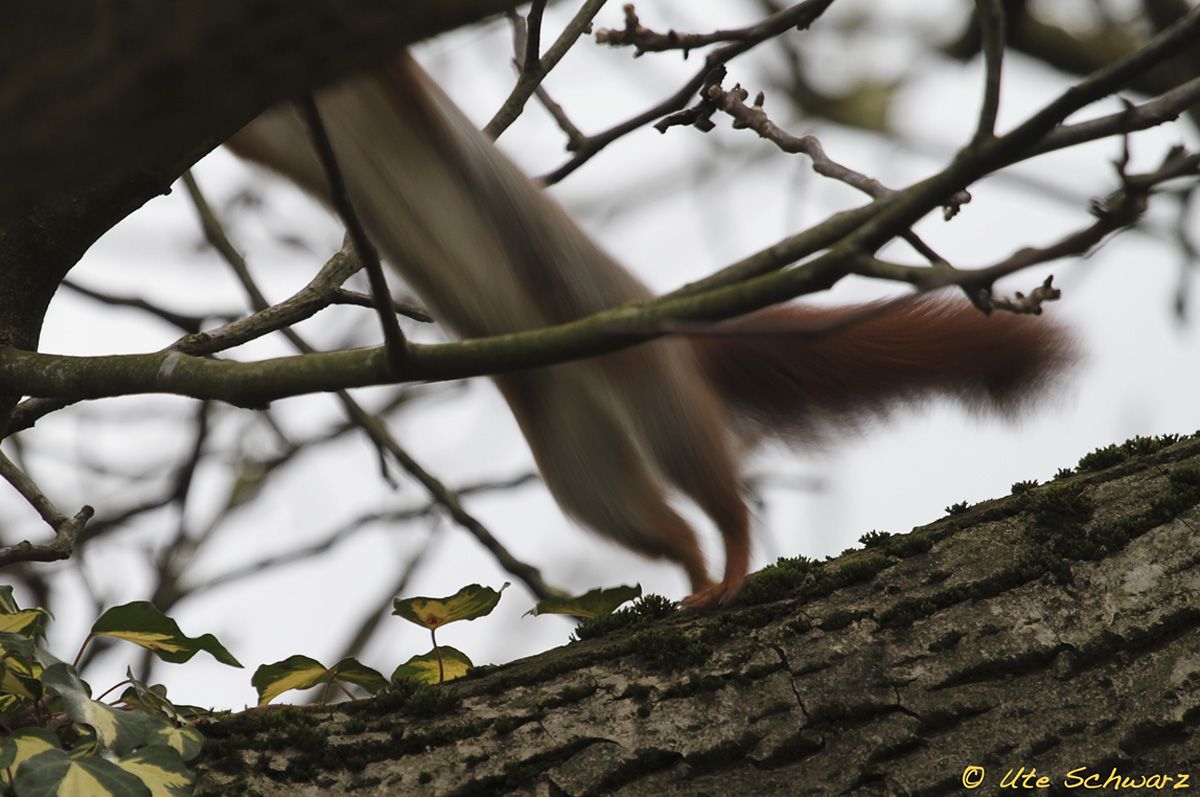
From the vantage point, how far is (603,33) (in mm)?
2010

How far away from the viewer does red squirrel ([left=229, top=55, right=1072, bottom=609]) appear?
2.59 meters

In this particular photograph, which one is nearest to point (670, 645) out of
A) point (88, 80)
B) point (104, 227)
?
point (104, 227)

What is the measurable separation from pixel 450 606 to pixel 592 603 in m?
0.25

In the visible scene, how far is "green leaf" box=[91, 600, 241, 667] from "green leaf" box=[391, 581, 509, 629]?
0.94 ft

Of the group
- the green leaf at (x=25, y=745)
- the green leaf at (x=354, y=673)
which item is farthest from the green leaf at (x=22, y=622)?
the green leaf at (x=354, y=673)

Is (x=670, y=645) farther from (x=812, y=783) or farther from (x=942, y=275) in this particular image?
(x=942, y=275)

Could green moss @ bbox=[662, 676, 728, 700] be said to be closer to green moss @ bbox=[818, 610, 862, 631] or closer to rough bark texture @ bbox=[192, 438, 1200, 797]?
rough bark texture @ bbox=[192, 438, 1200, 797]

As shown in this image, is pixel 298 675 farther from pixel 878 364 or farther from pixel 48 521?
pixel 878 364

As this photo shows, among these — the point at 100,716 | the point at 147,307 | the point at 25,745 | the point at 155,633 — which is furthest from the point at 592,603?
the point at 147,307

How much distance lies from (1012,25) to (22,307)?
2.68 m

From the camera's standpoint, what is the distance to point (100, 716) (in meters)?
1.60

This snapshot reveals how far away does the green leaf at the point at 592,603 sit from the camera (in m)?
2.06

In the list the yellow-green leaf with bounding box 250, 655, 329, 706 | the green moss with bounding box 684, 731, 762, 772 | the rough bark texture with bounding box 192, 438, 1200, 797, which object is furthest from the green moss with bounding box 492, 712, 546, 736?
the yellow-green leaf with bounding box 250, 655, 329, 706

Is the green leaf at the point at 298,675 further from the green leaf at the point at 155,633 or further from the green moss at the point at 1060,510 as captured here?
the green moss at the point at 1060,510
